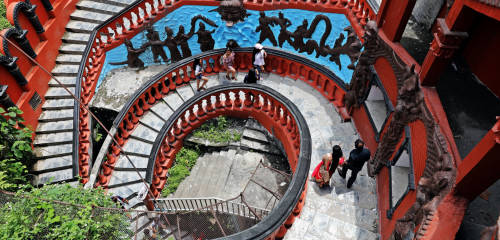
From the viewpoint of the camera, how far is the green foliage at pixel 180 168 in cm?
1143

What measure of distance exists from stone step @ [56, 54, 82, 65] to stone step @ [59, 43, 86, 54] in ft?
0.56

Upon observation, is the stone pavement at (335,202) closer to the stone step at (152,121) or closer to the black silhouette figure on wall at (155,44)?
the stone step at (152,121)

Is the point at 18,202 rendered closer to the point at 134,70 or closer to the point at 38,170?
the point at 38,170

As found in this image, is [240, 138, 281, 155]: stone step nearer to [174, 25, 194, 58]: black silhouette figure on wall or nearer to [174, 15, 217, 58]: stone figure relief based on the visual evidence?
[174, 15, 217, 58]: stone figure relief

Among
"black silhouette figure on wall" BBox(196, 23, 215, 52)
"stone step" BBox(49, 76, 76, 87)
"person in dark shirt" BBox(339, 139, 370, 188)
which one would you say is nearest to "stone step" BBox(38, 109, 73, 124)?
"stone step" BBox(49, 76, 76, 87)

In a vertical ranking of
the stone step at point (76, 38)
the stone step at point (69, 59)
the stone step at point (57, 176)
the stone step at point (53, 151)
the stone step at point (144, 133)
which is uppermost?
the stone step at point (76, 38)

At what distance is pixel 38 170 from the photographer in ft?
36.6

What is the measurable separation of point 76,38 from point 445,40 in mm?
13637

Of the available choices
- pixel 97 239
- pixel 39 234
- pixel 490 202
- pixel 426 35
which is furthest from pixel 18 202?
pixel 426 35

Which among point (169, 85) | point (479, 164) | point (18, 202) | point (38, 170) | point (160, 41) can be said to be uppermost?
point (479, 164)

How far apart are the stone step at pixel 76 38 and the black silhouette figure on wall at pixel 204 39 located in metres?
4.83

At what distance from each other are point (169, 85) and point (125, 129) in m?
2.51

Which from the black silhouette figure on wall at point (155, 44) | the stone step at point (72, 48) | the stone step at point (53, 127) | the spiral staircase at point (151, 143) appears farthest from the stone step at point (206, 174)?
the stone step at point (72, 48)

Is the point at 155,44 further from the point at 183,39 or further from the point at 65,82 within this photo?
the point at 65,82
